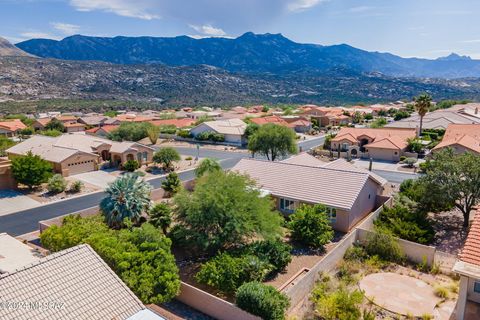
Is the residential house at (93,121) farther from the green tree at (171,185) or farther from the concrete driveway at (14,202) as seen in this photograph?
the green tree at (171,185)

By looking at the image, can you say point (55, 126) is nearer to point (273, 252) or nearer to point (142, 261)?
point (142, 261)

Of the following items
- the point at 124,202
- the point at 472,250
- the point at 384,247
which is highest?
the point at 472,250

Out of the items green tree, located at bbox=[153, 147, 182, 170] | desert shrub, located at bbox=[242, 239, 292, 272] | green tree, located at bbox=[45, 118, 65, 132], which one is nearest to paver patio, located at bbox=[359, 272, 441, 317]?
desert shrub, located at bbox=[242, 239, 292, 272]

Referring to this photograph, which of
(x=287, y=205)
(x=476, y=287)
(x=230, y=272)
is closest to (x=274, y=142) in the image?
(x=287, y=205)

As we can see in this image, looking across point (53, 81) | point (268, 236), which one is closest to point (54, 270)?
point (268, 236)

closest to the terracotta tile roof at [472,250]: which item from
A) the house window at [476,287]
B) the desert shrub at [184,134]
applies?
the house window at [476,287]
